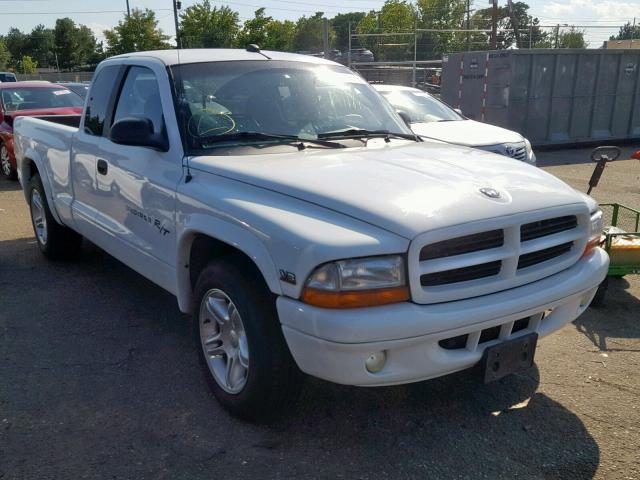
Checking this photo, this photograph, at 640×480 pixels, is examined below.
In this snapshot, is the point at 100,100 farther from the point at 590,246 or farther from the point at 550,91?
the point at 550,91

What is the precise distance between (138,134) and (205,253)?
80cm

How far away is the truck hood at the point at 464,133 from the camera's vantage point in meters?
8.53

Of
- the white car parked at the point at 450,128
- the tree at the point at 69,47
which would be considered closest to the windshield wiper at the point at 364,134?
the white car parked at the point at 450,128

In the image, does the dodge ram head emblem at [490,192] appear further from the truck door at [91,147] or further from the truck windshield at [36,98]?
the truck windshield at [36,98]

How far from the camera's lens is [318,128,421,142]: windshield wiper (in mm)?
4020

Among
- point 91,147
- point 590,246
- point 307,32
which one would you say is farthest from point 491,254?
point 307,32

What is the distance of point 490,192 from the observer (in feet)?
10.0

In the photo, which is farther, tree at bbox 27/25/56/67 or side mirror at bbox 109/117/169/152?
tree at bbox 27/25/56/67

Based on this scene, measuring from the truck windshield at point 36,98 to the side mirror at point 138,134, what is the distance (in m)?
8.80

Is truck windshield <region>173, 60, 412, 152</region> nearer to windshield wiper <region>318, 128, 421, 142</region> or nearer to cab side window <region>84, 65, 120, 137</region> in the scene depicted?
windshield wiper <region>318, 128, 421, 142</region>

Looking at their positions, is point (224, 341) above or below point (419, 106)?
below

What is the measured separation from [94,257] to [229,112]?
326 cm

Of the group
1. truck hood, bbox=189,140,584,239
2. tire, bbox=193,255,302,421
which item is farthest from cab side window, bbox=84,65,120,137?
tire, bbox=193,255,302,421

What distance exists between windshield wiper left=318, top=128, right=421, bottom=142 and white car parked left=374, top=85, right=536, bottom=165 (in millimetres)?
4105
